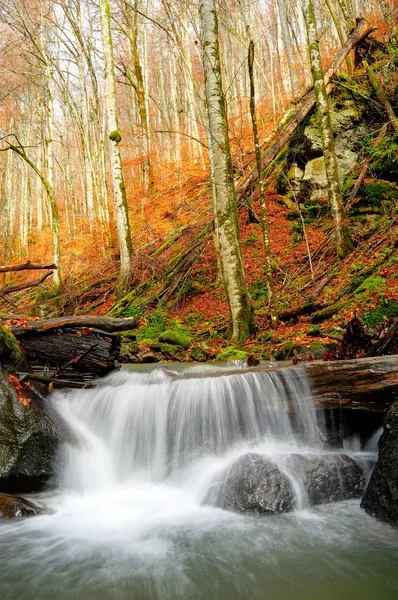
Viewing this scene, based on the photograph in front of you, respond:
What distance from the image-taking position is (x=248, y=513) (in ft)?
12.1

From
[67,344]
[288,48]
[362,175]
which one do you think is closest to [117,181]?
[362,175]

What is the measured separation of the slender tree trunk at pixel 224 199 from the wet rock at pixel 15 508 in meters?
4.63

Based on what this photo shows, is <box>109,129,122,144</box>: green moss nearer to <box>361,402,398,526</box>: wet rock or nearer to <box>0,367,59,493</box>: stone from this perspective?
<box>0,367,59,493</box>: stone

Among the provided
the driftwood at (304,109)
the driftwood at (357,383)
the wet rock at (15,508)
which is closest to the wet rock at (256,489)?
the driftwood at (357,383)

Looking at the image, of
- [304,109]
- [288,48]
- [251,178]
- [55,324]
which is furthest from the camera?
[288,48]

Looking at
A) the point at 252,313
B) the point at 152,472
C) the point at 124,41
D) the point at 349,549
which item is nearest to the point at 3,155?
the point at 124,41

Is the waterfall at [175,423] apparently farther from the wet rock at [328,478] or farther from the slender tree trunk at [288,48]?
the slender tree trunk at [288,48]

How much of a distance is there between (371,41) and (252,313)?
11343 millimetres

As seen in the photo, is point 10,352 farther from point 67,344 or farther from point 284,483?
point 284,483

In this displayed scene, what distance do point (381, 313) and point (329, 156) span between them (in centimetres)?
483

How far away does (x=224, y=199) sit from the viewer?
25.2 feet

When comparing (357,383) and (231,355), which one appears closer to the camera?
(357,383)

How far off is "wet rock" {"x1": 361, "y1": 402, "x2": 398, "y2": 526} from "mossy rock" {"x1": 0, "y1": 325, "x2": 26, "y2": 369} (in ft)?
13.3

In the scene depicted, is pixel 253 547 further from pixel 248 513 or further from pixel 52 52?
pixel 52 52
